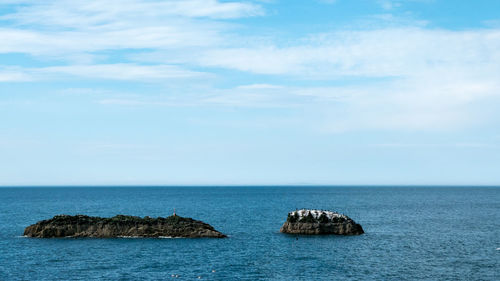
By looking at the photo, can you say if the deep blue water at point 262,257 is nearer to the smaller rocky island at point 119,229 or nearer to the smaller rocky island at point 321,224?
the smaller rocky island at point 321,224

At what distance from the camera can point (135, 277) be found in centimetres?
5928

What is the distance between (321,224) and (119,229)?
1381 inches

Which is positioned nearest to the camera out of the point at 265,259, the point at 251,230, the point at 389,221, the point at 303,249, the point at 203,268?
the point at 203,268

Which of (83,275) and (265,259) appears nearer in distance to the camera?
(83,275)

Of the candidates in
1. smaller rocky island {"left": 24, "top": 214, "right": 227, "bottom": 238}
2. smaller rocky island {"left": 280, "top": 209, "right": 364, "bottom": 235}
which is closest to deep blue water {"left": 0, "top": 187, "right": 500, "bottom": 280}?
smaller rocky island {"left": 280, "top": 209, "right": 364, "bottom": 235}

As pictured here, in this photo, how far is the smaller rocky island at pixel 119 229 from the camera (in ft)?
295

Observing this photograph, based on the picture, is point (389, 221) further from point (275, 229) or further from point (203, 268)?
point (203, 268)

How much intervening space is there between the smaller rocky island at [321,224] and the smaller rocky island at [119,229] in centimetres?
1384

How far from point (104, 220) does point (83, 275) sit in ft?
106

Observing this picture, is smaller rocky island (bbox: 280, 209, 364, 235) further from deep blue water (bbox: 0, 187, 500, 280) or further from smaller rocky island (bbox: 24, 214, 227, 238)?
smaller rocky island (bbox: 24, 214, 227, 238)

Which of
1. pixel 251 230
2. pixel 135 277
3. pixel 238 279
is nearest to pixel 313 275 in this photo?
pixel 238 279

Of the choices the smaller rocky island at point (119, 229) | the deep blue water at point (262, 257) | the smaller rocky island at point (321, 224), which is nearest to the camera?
the deep blue water at point (262, 257)

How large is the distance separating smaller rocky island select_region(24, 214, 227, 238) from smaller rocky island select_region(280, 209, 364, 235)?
13844 millimetres

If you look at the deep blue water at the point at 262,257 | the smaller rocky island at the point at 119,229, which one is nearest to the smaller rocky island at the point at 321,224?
the deep blue water at the point at 262,257
